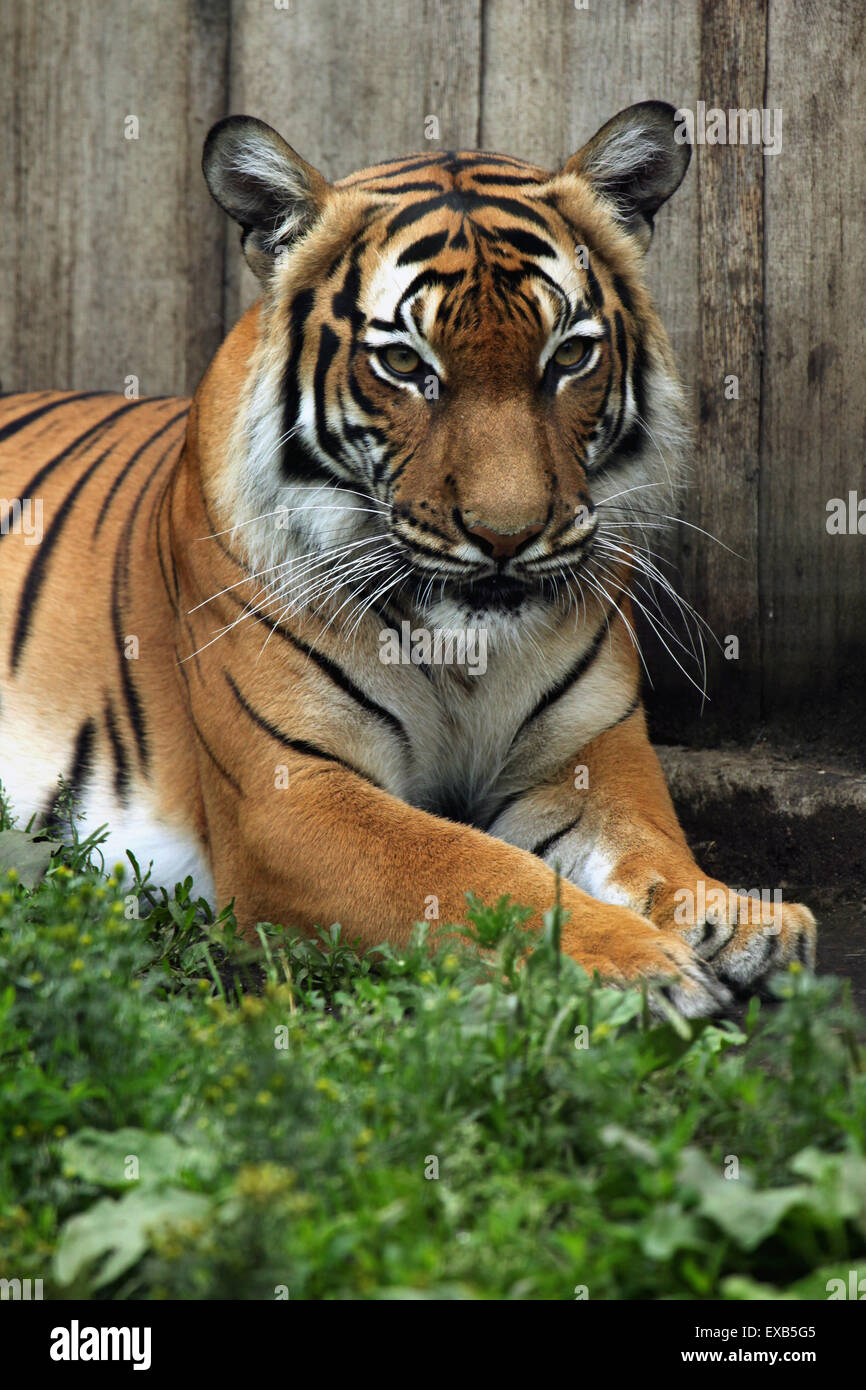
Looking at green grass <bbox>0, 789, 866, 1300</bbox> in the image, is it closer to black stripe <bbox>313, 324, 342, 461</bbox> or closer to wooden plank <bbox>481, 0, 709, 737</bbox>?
black stripe <bbox>313, 324, 342, 461</bbox>

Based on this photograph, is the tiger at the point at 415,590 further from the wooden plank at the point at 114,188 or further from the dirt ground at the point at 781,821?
the wooden plank at the point at 114,188

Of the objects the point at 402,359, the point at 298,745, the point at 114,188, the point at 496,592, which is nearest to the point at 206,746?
the point at 298,745

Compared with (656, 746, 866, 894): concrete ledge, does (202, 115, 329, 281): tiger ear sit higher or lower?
higher

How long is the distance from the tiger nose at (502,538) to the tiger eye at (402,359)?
0.34 metres

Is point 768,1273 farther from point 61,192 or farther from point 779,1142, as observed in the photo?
point 61,192

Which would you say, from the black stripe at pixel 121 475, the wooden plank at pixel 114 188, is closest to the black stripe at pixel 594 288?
the black stripe at pixel 121 475

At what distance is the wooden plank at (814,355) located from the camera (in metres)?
3.12

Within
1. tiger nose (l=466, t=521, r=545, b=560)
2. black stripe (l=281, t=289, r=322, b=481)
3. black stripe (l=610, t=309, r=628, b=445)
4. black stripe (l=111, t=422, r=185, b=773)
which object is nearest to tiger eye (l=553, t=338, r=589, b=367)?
black stripe (l=610, t=309, r=628, b=445)

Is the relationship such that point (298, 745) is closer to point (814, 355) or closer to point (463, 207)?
point (463, 207)

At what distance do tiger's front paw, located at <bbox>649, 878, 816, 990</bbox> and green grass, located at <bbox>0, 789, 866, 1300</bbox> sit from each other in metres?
0.31

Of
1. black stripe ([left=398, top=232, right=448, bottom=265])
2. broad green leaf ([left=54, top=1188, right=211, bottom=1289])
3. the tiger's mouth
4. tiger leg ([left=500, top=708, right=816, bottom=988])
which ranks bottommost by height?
broad green leaf ([left=54, top=1188, right=211, bottom=1289])

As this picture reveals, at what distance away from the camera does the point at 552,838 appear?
262 centimetres

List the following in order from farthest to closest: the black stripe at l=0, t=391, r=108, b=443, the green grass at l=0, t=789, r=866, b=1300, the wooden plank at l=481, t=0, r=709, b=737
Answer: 1. the black stripe at l=0, t=391, r=108, b=443
2. the wooden plank at l=481, t=0, r=709, b=737
3. the green grass at l=0, t=789, r=866, b=1300

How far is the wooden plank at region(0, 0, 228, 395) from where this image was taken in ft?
11.7
